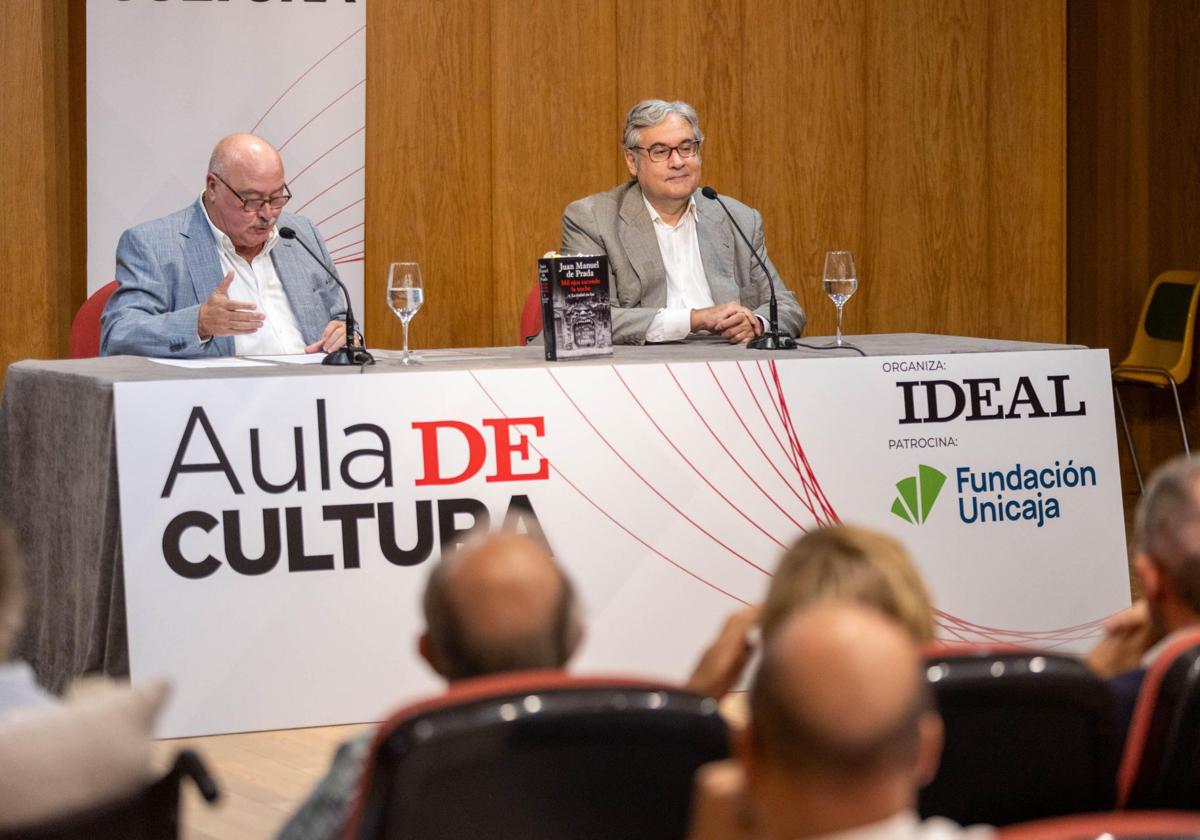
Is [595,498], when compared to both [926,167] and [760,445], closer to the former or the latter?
[760,445]

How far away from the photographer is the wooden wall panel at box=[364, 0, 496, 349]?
5.64 m

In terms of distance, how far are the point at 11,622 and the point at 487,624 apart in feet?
1.58

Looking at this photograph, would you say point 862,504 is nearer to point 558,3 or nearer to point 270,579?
point 270,579

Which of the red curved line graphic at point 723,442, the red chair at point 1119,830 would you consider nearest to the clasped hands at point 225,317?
the red curved line graphic at point 723,442

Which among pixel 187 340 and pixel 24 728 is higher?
pixel 187 340

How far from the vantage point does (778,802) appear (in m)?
1.08

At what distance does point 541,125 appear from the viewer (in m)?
5.82

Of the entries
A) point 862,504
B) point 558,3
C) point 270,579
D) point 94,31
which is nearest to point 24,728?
point 270,579

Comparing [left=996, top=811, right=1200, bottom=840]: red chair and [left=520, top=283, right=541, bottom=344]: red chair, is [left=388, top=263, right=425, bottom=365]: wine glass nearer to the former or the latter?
[left=520, top=283, right=541, bottom=344]: red chair

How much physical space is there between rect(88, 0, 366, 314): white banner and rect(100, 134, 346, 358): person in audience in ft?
3.12

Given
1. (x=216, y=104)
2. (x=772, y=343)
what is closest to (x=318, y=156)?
(x=216, y=104)

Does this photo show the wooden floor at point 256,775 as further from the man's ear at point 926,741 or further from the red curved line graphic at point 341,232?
the red curved line graphic at point 341,232

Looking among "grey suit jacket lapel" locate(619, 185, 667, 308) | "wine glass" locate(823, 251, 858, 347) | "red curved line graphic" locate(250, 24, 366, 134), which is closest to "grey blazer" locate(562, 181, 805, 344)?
"grey suit jacket lapel" locate(619, 185, 667, 308)

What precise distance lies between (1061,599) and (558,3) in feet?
9.83
